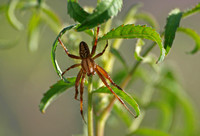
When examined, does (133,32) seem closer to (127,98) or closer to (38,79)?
(127,98)

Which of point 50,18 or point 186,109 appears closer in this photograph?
point 50,18

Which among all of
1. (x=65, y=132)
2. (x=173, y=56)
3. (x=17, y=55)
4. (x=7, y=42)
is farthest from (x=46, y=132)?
(x=7, y=42)

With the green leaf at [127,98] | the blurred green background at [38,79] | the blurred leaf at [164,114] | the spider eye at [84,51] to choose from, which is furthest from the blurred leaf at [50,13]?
the blurred green background at [38,79]

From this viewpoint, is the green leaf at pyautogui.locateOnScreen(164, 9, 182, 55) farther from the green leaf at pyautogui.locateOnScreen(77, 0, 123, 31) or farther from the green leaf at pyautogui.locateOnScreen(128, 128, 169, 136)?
the green leaf at pyautogui.locateOnScreen(128, 128, 169, 136)

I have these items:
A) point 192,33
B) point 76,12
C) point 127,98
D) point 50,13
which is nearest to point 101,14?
point 76,12

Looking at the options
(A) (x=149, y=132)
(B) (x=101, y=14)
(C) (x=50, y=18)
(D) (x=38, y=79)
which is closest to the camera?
(B) (x=101, y=14)

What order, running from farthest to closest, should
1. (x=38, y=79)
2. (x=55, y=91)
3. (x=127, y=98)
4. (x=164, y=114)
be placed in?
1. (x=38, y=79)
2. (x=164, y=114)
3. (x=55, y=91)
4. (x=127, y=98)

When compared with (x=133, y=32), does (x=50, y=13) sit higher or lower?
higher

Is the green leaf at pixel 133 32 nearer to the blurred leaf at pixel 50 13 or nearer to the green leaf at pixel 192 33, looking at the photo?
the green leaf at pixel 192 33
